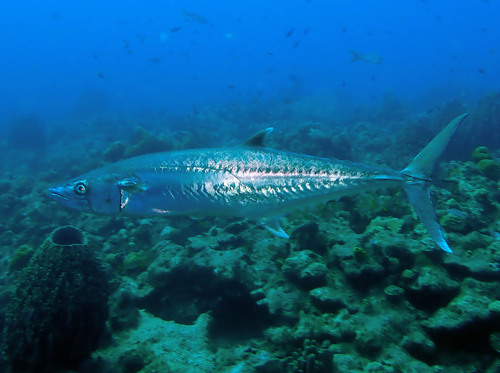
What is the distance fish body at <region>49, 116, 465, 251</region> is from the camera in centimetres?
300

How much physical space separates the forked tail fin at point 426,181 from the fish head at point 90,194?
3.22 meters

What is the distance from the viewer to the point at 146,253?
18.8 feet

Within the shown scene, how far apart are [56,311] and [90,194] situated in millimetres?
1401

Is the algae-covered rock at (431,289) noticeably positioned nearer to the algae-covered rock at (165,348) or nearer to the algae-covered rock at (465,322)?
the algae-covered rock at (465,322)

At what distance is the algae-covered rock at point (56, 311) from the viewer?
3.07 metres

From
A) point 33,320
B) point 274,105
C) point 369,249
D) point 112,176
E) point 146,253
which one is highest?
point 274,105

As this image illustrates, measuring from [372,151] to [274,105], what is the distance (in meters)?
24.7

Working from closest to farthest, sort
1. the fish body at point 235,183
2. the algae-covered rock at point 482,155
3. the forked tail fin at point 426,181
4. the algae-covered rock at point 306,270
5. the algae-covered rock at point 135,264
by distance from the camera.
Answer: the fish body at point 235,183 → the forked tail fin at point 426,181 → the algae-covered rock at point 306,270 → the algae-covered rock at point 135,264 → the algae-covered rock at point 482,155

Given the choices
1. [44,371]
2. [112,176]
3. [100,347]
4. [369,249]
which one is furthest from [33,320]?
[369,249]

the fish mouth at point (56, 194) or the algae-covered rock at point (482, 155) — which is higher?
the algae-covered rock at point (482, 155)

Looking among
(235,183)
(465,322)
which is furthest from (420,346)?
(235,183)

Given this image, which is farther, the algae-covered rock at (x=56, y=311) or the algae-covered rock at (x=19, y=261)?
the algae-covered rock at (x=19, y=261)

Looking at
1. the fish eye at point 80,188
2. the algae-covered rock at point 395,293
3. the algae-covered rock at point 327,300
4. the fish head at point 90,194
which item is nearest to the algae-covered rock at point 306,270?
the algae-covered rock at point 327,300

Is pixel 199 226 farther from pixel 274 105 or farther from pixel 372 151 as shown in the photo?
pixel 274 105
